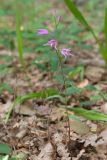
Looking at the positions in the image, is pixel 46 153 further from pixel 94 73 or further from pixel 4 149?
pixel 94 73

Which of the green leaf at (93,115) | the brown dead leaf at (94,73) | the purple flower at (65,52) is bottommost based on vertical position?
the brown dead leaf at (94,73)

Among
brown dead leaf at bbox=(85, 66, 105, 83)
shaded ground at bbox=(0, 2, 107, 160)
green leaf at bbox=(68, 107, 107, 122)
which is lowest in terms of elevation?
brown dead leaf at bbox=(85, 66, 105, 83)

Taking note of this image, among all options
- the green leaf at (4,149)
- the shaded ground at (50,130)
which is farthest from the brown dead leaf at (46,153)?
the green leaf at (4,149)

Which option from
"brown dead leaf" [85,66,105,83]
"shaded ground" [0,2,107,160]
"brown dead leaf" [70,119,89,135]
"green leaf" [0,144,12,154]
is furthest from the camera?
"brown dead leaf" [85,66,105,83]

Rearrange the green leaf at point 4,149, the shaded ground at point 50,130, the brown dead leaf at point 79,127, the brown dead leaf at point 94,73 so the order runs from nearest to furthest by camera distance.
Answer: the green leaf at point 4,149 < the shaded ground at point 50,130 < the brown dead leaf at point 79,127 < the brown dead leaf at point 94,73

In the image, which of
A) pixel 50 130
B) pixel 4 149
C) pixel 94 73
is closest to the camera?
pixel 4 149

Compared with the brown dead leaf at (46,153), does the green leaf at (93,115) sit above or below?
above

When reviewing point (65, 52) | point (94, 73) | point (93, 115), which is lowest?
point (94, 73)

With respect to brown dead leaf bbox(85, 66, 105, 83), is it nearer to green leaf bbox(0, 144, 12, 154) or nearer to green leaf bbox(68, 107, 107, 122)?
green leaf bbox(68, 107, 107, 122)

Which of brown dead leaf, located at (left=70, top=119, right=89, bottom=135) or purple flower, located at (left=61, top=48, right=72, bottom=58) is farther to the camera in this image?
brown dead leaf, located at (left=70, top=119, right=89, bottom=135)

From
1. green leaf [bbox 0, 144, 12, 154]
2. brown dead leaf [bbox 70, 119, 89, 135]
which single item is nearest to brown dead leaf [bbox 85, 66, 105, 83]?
brown dead leaf [bbox 70, 119, 89, 135]

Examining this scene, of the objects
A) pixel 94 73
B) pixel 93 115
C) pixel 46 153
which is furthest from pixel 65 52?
pixel 94 73

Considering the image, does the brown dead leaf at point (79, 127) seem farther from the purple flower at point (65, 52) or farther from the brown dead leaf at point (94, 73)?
the brown dead leaf at point (94, 73)
